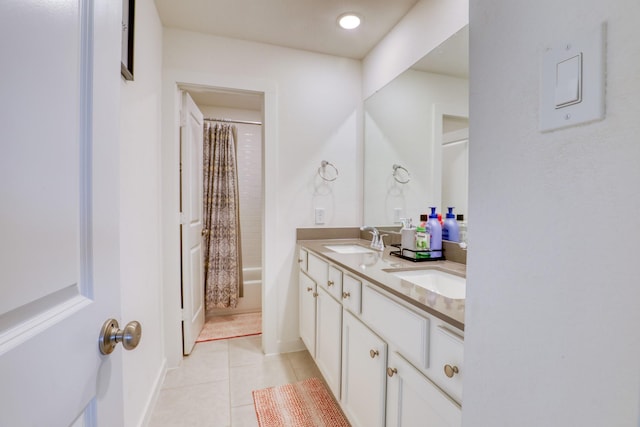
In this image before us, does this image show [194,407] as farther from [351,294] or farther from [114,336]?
[114,336]

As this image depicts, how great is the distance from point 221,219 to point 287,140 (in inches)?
48.3

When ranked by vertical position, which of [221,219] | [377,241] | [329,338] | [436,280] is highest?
[221,219]

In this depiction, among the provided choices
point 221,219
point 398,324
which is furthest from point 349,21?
point 221,219

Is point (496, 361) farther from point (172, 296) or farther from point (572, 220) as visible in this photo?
point (172, 296)

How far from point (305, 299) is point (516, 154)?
1843 millimetres

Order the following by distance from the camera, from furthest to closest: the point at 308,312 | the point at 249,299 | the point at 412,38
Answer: the point at 249,299
the point at 308,312
the point at 412,38

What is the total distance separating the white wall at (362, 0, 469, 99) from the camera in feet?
4.91

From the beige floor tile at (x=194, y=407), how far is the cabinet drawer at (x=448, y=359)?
1.26 metres

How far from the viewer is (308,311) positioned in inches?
79.1

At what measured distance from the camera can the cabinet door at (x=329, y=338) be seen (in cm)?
149

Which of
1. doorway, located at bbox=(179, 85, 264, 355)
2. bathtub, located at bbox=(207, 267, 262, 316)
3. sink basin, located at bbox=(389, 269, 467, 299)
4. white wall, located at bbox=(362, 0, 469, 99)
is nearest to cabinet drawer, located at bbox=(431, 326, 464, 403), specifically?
sink basin, located at bbox=(389, 269, 467, 299)

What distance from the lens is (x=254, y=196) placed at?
347cm

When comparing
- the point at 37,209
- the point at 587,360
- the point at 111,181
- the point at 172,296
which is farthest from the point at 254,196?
the point at 587,360

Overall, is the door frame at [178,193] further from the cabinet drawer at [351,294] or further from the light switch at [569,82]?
the light switch at [569,82]
